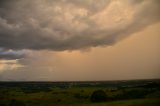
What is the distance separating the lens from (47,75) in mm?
3588

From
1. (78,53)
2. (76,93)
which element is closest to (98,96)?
(76,93)

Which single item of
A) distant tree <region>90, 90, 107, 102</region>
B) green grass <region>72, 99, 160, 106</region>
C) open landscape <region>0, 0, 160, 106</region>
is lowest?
Answer: green grass <region>72, 99, 160, 106</region>

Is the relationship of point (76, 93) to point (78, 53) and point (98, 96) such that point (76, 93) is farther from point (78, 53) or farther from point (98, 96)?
point (78, 53)

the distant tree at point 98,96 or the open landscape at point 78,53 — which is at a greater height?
the open landscape at point 78,53

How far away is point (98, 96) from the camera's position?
357 centimetres

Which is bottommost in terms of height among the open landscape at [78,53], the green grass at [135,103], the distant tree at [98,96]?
the green grass at [135,103]

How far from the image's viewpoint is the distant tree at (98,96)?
3.55 metres

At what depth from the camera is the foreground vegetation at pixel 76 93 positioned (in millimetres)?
3477

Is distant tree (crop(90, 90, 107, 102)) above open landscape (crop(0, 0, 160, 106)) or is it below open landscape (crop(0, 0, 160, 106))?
below

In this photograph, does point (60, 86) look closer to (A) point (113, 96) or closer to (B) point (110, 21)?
(A) point (113, 96)

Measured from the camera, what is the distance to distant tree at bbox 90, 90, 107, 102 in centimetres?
355

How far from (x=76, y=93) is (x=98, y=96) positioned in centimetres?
26

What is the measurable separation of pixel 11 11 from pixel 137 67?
1.64 m

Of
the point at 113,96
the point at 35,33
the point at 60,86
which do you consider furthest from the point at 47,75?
the point at 113,96
